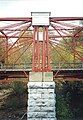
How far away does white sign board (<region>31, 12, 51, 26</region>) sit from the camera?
102ft

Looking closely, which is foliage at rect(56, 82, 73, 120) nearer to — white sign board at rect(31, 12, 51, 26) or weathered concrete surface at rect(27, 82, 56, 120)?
weathered concrete surface at rect(27, 82, 56, 120)

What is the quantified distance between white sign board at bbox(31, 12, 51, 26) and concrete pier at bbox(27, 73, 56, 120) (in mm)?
5215

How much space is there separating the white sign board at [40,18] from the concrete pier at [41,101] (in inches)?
205

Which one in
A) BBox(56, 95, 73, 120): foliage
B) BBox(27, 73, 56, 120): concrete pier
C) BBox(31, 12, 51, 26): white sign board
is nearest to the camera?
BBox(27, 73, 56, 120): concrete pier

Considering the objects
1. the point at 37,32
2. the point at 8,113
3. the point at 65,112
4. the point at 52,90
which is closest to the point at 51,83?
the point at 52,90

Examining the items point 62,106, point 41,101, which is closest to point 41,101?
point 41,101

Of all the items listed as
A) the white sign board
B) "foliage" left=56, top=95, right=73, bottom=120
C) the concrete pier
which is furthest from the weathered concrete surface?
"foliage" left=56, top=95, right=73, bottom=120

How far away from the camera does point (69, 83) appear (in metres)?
45.7

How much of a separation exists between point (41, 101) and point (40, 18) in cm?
707

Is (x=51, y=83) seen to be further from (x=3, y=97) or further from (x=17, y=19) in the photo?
(x=3, y=97)

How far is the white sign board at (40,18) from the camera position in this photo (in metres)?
31.1

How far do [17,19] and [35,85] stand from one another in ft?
22.5

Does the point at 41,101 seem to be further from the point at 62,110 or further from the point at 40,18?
the point at 62,110

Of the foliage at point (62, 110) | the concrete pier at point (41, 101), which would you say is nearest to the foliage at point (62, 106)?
the foliage at point (62, 110)
